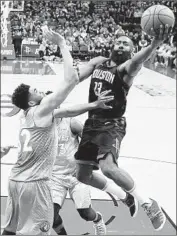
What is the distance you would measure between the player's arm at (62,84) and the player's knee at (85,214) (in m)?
0.77

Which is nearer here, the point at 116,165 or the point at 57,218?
the point at 116,165

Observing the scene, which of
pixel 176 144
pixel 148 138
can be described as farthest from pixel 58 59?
pixel 176 144

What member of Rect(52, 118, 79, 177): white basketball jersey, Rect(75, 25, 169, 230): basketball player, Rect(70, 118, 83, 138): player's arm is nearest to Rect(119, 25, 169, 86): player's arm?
Rect(75, 25, 169, 230): basketball player

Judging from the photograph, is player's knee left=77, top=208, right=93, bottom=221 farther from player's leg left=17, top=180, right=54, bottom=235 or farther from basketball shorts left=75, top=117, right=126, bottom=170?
basketball shorts left=75, top=117, right=126, bottom=170

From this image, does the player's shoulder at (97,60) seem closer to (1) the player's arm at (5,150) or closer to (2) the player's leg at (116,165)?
(2) the player's leg at (116,165)

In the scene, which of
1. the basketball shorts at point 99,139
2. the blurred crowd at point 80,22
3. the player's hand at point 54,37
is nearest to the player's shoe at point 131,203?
the basketball shorts at point 99,139

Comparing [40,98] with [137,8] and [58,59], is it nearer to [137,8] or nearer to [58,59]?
[58,59]

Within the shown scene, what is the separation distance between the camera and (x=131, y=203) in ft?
9.82

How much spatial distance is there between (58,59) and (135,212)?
1.02 metres

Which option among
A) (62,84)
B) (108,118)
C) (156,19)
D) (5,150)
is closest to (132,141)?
(5,150)

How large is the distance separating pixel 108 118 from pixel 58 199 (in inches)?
27.0

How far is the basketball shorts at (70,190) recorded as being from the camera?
3.05m

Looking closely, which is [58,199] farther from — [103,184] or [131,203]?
[131,203]

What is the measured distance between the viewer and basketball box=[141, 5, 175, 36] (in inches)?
96.9
